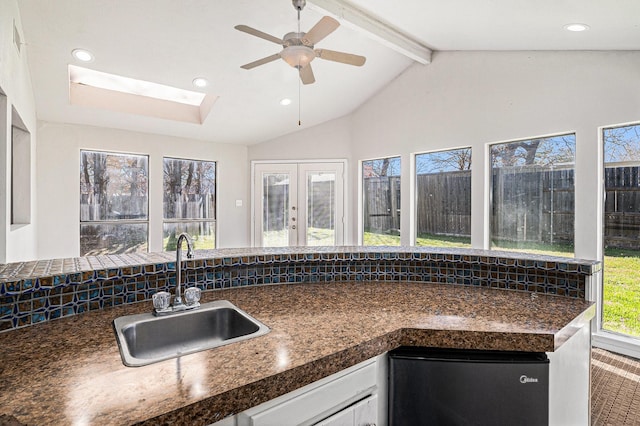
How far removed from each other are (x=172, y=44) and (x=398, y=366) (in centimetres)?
342

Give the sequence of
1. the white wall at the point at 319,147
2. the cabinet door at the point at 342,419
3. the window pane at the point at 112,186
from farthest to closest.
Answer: the white wall at the point at 319,147, the window pane at the point at 112,186, the cabinet door at the point at 342,419

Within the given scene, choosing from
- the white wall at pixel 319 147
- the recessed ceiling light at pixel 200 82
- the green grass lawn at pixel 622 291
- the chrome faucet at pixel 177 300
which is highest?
the recessed ceiling light at pixel 200 82

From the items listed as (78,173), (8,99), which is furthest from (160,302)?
(78,173)

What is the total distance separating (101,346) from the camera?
41.5 inches

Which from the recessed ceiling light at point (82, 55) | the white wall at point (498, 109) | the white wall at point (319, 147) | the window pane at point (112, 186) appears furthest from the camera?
the white wall at point (319, 147)

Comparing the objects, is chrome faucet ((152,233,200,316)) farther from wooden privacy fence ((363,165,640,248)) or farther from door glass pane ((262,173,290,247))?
door glass pane ((262,173,290,247))

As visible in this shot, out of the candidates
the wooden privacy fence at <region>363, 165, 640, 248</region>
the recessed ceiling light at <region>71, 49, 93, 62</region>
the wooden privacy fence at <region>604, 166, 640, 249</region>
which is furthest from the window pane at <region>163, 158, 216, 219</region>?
the wooden privacy fence at <region>604, 166, 640, 249</region>

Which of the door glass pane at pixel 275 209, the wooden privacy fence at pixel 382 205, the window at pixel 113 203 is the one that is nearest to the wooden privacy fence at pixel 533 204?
the wooden privacy fence at pixel 382 205

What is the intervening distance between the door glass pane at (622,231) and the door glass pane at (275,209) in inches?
176

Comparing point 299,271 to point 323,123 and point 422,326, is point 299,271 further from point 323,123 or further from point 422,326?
point 323,123

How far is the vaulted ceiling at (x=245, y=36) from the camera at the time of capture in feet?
9.14

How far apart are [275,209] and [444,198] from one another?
9.72ft

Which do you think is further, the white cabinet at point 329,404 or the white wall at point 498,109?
the white wall at point 498,109

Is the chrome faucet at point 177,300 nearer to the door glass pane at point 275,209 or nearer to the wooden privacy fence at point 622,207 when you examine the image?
the wooden privacy fence at point 622,207
